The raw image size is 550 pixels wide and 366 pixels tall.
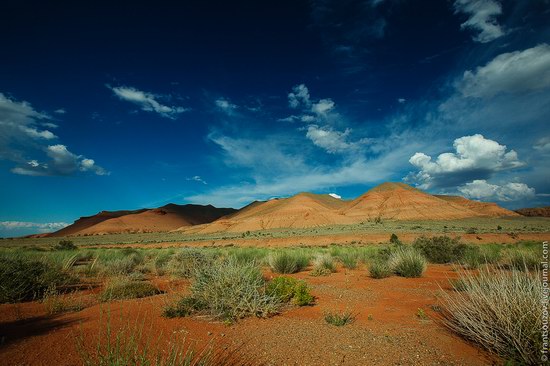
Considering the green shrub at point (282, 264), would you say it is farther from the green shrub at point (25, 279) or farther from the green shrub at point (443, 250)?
the green shrub at point (25, 279)

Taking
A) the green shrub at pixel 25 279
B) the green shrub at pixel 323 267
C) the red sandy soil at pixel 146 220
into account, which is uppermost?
the red sandy soil at pixel 146 220

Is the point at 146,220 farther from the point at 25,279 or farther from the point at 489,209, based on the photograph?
the point at 489,209

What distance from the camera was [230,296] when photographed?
6.69 metres

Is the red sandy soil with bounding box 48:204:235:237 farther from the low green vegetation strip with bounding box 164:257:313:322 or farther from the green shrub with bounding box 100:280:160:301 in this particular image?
the low green vegetation strip with bounding box 164:257:313:322

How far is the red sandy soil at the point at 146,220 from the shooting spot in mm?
101725

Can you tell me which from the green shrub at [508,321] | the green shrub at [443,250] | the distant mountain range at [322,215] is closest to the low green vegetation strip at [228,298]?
the green shrub at [508,321]

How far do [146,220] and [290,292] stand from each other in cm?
11738

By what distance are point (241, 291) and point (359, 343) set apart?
9.53ft

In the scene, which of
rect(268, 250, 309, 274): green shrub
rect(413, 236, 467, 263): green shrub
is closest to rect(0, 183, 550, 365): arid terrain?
rect(268, 250, 309, 274): green shrub

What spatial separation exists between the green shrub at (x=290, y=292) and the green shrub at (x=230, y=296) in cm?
29

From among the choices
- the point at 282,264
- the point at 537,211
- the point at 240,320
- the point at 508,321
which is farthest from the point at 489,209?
the point at 240,320

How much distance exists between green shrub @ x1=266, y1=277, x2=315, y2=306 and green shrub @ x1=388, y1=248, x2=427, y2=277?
18.5 ft

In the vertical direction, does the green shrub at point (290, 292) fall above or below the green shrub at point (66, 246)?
below

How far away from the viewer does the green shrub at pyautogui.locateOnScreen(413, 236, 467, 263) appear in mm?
16344
